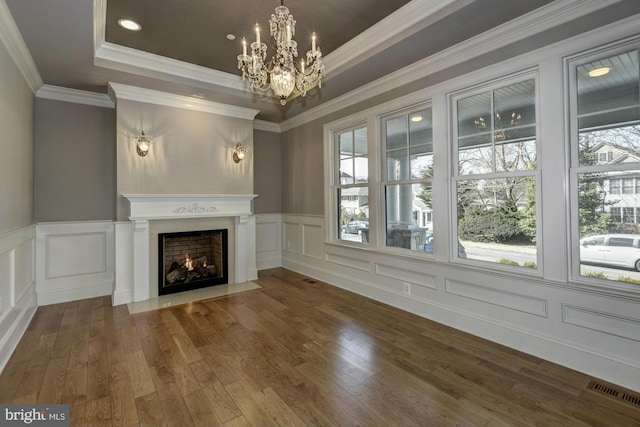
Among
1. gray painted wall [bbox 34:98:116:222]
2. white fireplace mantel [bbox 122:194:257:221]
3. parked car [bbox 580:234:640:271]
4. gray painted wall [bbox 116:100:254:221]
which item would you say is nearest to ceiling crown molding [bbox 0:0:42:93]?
gray painted wall [bbox 34:98:116:222]

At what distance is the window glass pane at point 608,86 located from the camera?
2242 mm

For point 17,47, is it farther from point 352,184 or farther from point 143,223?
point 352,184

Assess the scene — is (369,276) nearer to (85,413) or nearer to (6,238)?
(85,413)

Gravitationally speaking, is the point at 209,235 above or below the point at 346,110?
below

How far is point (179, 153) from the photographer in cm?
445

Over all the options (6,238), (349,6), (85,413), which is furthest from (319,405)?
(349,6)

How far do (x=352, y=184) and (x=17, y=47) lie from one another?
3.91 metres

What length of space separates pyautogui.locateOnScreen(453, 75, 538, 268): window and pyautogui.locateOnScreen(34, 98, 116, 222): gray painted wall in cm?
459

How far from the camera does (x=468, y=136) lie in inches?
124

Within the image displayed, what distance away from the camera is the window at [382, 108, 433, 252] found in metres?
3.56

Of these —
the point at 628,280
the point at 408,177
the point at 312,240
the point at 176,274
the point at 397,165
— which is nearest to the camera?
the point at 628,280

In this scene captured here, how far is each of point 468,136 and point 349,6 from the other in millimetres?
1727

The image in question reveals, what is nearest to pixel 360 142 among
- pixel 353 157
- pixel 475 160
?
pixel 353 157

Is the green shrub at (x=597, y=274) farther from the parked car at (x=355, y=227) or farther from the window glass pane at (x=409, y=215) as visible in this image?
the parked car at (x=355, y=227)
